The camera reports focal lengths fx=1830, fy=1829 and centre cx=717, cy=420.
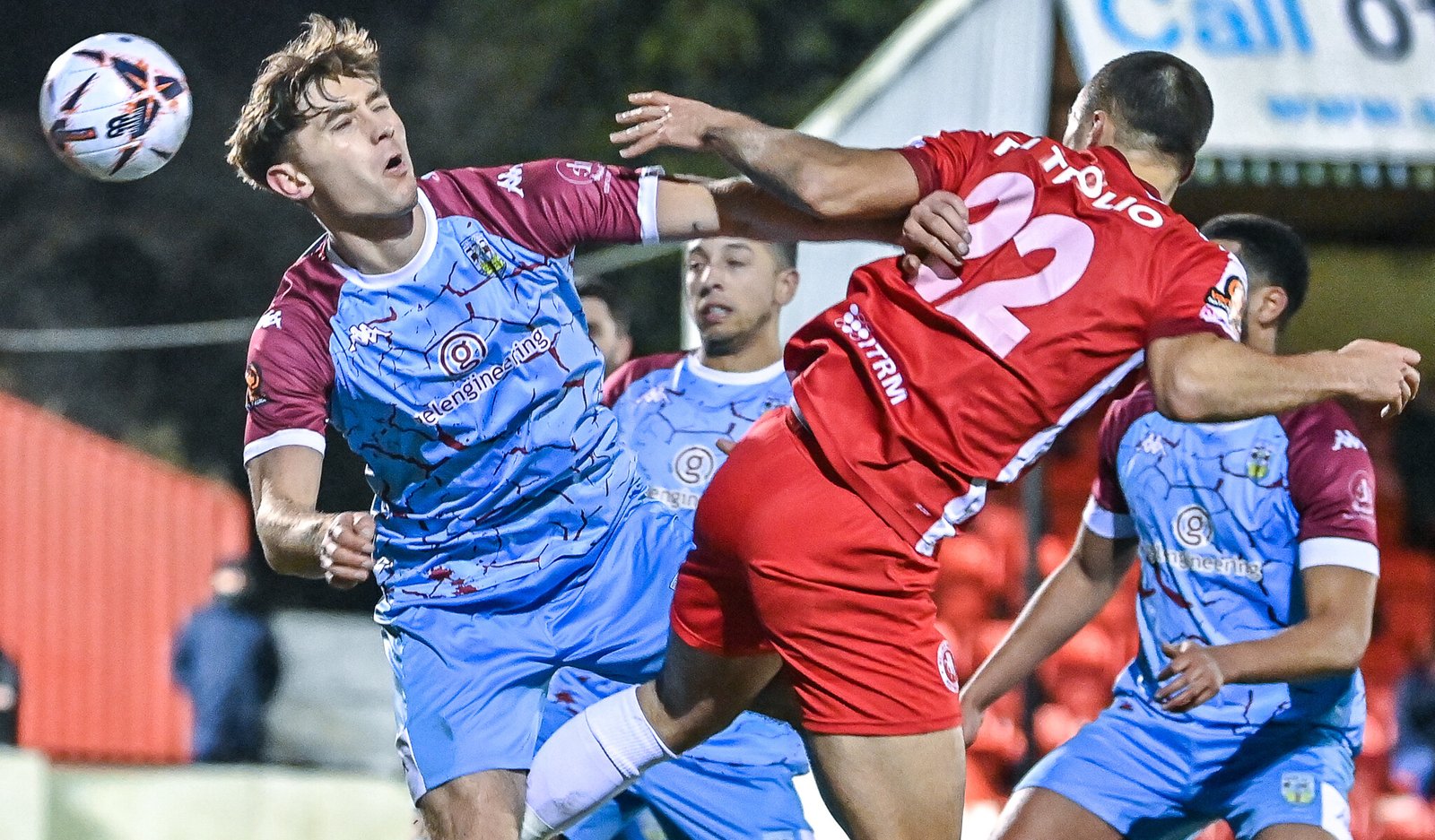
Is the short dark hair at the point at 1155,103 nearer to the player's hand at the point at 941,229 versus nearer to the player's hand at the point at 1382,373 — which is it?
the player's hand at the point at 941,229

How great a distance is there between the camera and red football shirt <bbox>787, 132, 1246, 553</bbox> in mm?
3809

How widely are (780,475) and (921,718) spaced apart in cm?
60

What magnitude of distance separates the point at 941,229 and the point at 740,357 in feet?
6.70

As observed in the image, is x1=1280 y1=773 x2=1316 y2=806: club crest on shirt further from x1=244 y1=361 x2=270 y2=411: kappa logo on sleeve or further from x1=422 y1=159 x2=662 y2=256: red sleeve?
x1=244 y1=361 x2=270 y2=411: kappa logo on sleeve

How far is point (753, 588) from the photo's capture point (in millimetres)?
3916

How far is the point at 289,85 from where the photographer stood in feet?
14.4

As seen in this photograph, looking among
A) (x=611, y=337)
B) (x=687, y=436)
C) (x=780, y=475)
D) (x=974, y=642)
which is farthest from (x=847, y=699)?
(x=974, y=642)

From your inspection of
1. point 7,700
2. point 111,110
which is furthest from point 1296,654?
point 7,700

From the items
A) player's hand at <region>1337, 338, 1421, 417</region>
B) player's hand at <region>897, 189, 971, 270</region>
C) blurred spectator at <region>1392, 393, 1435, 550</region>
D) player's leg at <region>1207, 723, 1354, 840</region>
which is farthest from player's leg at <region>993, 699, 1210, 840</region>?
blurred spectator at <region>1392, 393, 1435, 550</region>

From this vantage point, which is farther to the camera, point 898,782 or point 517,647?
point 517,647

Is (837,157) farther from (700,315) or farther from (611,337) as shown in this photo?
(611,337)

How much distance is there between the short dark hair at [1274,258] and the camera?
516cm

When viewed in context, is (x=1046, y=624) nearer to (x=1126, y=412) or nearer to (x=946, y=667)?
(x=1126, y=412)

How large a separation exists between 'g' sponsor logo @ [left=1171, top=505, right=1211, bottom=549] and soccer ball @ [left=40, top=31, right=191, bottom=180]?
2.84m
